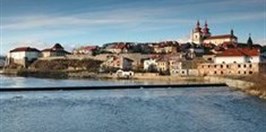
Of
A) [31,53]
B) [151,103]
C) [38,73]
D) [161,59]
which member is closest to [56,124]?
[151,103]

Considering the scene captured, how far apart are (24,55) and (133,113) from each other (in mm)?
60473

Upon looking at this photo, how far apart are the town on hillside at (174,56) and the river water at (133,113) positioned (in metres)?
22.0

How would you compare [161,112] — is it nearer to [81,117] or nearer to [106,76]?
[81,117]

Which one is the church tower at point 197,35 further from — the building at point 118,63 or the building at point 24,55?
the building at point 24,55

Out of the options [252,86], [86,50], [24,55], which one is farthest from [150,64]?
[252,86]

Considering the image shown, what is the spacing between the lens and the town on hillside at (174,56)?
4722cm

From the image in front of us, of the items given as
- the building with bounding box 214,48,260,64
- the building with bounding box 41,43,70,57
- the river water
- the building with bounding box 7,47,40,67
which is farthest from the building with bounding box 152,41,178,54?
the river water

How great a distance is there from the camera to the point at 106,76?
50.1 metres

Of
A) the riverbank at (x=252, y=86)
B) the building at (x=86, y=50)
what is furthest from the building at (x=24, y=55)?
the riverbank at (x=252, y=86)

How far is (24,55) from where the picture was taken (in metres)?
76.7

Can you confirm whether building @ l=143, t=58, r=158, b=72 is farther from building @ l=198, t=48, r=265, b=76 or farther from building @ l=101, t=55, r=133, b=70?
building @ l=198, t=48, r=265, b=76

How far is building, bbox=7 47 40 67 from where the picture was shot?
75.9 m

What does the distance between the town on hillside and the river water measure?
72.2 feet

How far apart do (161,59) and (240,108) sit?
36.7 m
